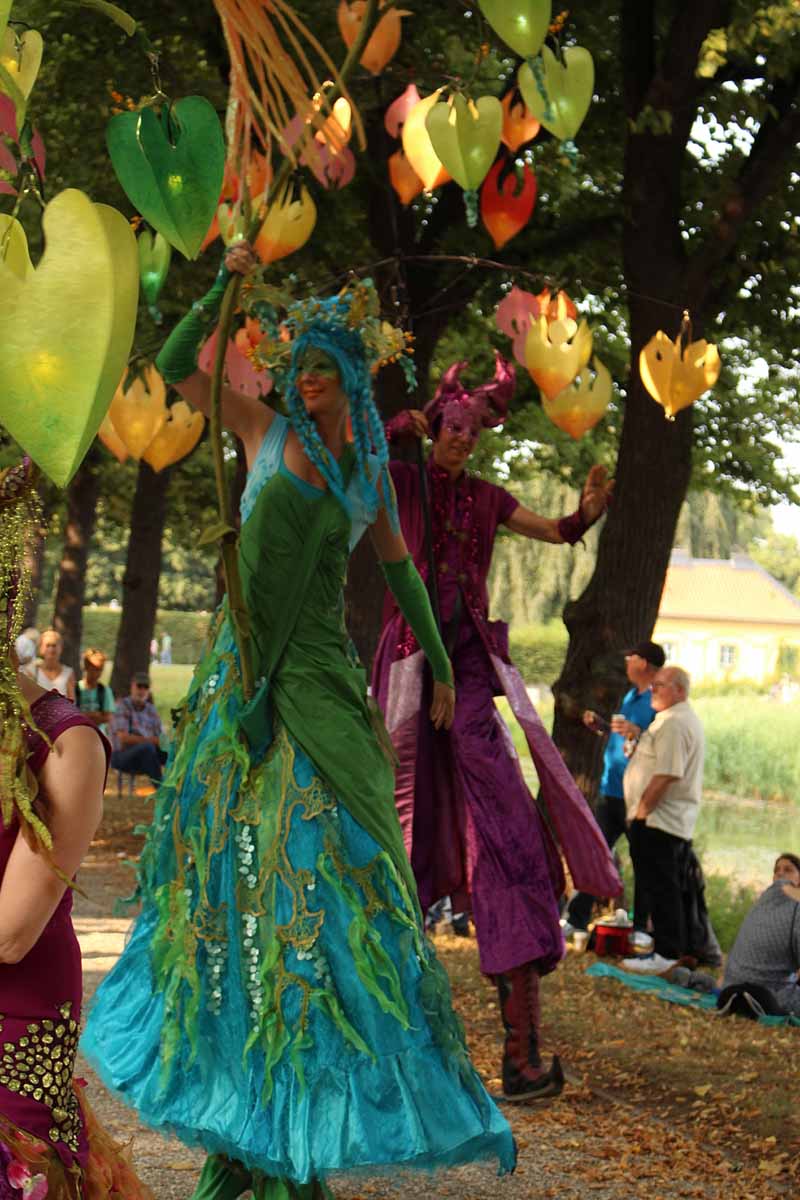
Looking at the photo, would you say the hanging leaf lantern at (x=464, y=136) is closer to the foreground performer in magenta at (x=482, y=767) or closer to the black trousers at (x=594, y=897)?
the foreground performer in magenta at (x=482, y=767)

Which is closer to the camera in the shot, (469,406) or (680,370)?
(469,406)

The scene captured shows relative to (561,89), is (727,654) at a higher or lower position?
higher

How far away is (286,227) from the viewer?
7090 millimetres

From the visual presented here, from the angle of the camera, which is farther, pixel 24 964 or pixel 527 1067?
pixel 527 1067

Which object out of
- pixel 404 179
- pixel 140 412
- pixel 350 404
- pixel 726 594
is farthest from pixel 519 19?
pixel 726 594

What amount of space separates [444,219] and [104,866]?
534 centimetres

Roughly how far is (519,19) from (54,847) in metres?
1.19

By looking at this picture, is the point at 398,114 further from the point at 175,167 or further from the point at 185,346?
the point at 175,167

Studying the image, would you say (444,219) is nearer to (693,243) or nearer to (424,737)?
(693,243)

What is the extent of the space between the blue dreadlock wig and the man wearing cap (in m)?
11.8

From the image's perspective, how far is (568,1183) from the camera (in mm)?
4703

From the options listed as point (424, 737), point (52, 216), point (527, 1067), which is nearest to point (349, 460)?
point (424, 737)

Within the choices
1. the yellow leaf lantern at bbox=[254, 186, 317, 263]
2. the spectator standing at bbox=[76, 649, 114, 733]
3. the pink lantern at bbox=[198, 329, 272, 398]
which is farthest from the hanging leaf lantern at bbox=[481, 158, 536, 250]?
the spectator standing at bbox=[76, 649, 114, 733]

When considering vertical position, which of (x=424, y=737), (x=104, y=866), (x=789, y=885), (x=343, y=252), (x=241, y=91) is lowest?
(x=104, y=866)
